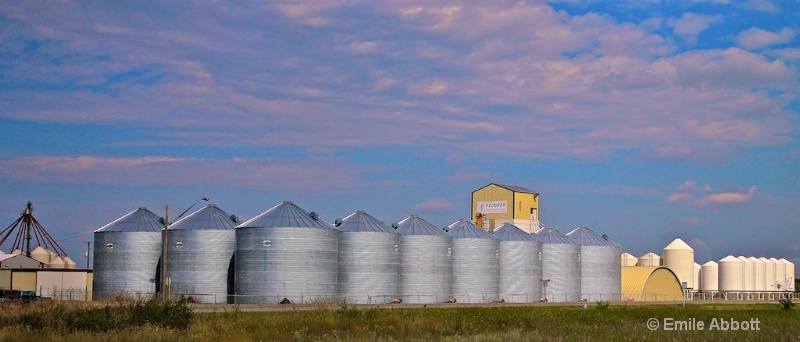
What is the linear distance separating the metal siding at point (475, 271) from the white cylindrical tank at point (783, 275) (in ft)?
272

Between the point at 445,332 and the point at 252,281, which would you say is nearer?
the point at 445,332

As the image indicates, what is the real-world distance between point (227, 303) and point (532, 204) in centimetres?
5313

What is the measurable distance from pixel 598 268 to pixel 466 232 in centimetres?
2204

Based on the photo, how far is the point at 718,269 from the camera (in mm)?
147500

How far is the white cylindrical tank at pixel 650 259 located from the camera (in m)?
139

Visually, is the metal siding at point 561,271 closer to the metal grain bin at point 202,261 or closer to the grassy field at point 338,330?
the metal grain bin at point 202,261

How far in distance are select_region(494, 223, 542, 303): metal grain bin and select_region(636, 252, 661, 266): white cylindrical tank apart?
46943mm

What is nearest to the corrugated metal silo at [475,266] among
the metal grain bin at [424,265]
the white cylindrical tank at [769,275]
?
the metal grain bin at [424,265]

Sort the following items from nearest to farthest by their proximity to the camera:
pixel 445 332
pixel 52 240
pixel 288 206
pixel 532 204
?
pixel 445 332 < pixel 288 206 < pixel 532 204 < pixel 52 240

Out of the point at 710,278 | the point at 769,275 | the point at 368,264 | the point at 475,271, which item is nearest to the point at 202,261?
the point at 368,264

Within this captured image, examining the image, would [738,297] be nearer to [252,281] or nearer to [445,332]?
[252,281]

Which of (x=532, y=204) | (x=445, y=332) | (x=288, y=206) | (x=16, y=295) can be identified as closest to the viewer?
(x=445, y=332)

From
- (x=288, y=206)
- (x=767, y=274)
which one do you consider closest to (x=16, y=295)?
(x=288, y=206)

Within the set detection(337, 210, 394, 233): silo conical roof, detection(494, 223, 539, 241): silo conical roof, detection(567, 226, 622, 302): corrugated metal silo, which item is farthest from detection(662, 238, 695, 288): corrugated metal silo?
detection(337, 210, 394, 233): silo conical roof
